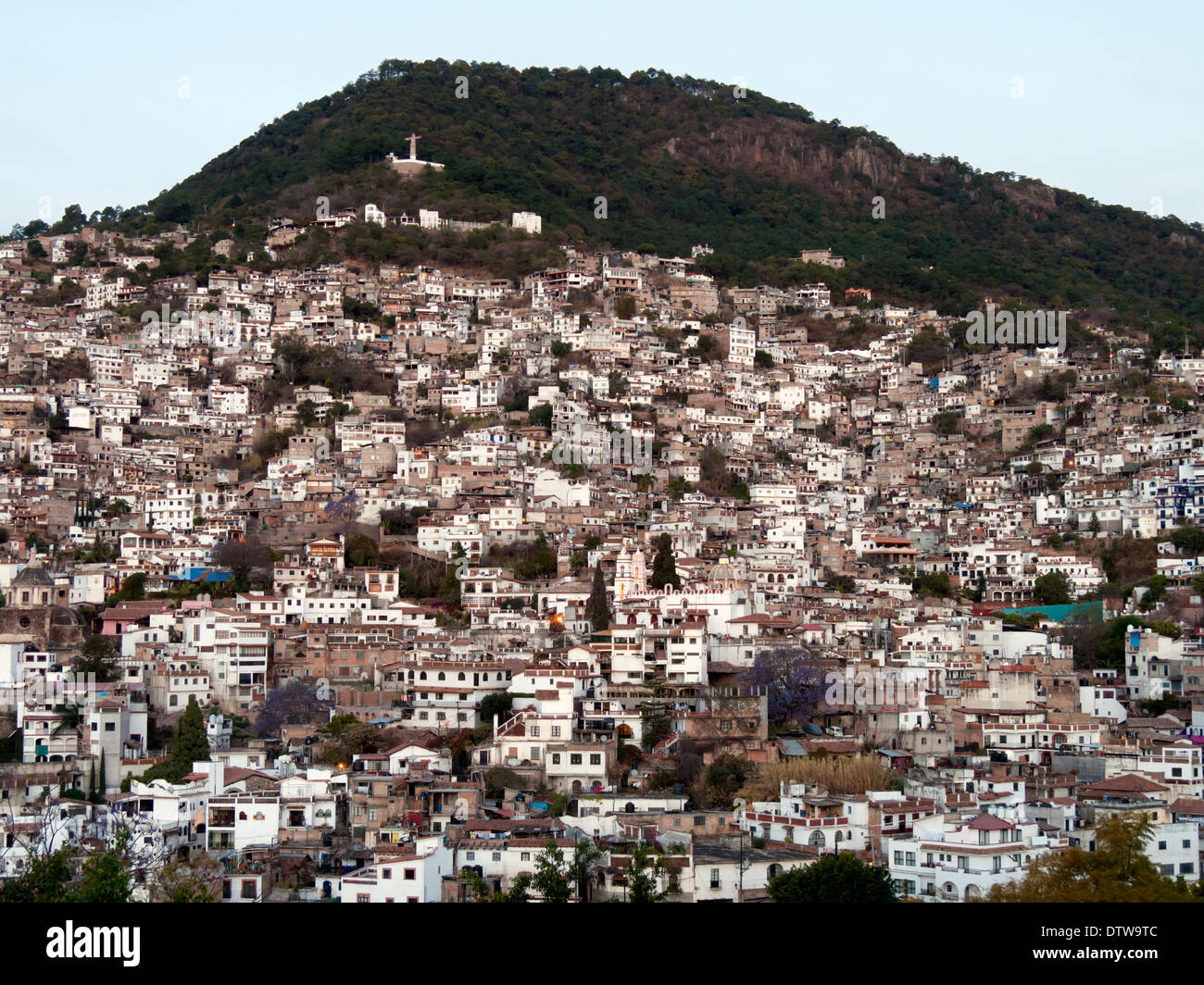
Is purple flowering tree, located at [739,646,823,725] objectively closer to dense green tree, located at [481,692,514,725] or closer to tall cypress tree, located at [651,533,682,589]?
dense green tree, located at [481,692,514,725]

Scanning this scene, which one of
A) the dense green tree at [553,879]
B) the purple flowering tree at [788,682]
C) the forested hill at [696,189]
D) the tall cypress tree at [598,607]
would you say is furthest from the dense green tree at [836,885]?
the forested hill at [696,189]

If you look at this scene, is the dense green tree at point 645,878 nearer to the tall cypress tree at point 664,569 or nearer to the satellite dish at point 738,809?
the satellite dish at point 738,809

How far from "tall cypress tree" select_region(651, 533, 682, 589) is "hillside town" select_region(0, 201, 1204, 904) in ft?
0.42

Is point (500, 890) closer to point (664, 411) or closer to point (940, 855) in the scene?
point (940, 855)

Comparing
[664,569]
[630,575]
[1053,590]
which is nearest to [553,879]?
[630,575]

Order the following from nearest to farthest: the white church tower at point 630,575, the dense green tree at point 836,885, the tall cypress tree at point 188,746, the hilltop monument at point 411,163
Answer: the dense green tree at point 836,885 < the tall cypress tree at point 188,746 < the white church tower at point 630,575 < the hilltop monument at point 411,163

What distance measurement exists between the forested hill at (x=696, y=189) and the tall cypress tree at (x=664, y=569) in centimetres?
3711

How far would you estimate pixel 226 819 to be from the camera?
24859mm

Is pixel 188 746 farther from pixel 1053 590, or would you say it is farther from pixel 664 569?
pixel 1053 590

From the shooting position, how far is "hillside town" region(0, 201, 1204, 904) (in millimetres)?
24406

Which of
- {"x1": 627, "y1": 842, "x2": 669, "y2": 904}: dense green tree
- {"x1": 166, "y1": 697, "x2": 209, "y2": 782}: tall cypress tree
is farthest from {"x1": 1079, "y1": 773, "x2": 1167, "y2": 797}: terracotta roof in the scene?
{"x1": 166, "y1": 697, "x2": 209, "y2": 782}: tall cypress tree

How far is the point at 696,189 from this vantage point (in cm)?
9844

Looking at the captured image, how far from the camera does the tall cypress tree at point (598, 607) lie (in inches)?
1405
